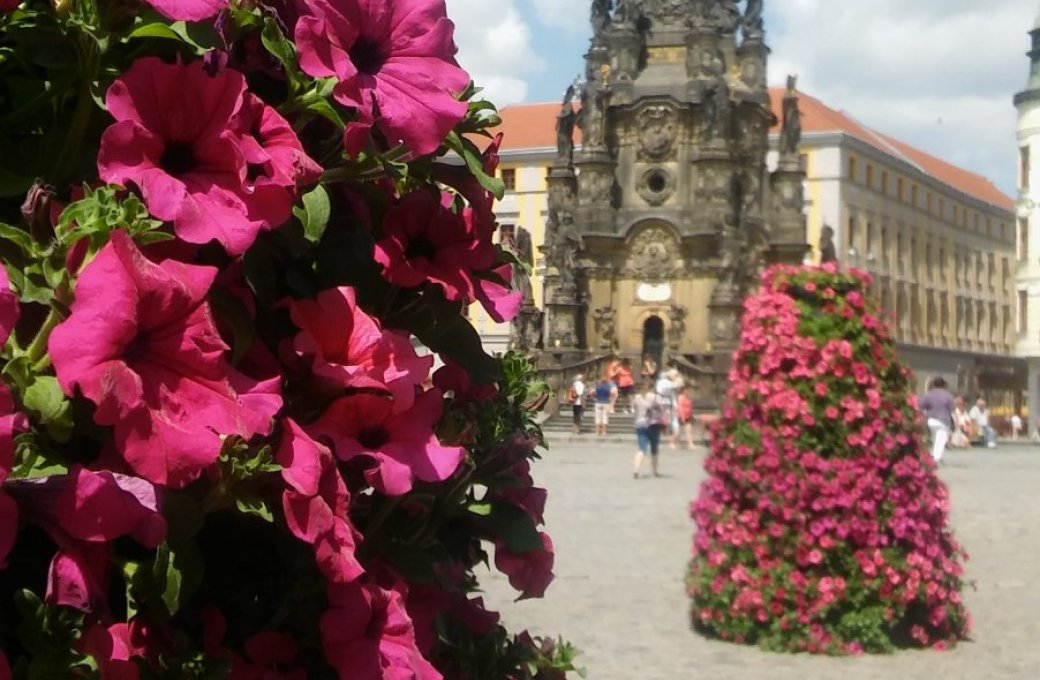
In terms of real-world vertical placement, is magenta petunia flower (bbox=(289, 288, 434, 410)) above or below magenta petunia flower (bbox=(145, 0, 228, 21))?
below

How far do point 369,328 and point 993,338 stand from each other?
85.4 meters

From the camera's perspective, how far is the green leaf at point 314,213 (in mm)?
1369

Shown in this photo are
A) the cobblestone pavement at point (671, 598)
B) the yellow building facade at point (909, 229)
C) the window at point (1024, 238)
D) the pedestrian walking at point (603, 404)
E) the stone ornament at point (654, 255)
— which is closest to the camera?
the cobblestone pavement at point (671, 598)

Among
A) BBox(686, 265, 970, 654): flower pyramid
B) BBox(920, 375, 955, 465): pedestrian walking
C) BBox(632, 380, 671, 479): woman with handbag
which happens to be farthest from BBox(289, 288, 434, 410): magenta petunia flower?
BBox(920, 375, 955, 465): pedestrian walking

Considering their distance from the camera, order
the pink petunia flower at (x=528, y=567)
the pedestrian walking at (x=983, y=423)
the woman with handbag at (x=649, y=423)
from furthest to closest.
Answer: the pedestrian walking at (x=983, y=423), the woman with handbag at (x=649, y=423), the pink petunia flower at (x=528, y=567)

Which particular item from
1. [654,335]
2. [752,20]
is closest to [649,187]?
[654,335]

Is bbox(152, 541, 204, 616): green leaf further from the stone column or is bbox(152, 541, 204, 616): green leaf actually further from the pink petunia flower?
the stone column

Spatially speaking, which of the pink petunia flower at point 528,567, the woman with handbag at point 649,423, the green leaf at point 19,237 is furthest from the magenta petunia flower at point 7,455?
the woman with handbag at point 649,423

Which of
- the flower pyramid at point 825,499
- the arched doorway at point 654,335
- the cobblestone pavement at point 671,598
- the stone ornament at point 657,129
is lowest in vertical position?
the cobblestone pavement at point 671,598

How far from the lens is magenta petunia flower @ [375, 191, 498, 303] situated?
1.56 meters

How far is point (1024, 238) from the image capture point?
60375 millimetres

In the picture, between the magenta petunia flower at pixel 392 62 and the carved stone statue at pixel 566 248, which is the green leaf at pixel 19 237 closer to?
the magenta petunia flower at pixel 392 62

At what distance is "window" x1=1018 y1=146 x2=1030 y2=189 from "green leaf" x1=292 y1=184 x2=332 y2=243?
6229 cm

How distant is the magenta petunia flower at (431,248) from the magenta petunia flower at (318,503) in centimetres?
27
